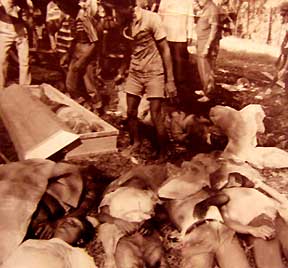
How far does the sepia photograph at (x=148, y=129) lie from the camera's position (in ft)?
5.65

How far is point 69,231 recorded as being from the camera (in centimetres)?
168

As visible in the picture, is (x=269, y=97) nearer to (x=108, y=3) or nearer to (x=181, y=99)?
(x=181, y=99)

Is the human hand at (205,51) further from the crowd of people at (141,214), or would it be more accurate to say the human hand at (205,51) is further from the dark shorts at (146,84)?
the crowd of people at (141,214)

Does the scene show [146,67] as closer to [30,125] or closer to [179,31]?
[179,31]

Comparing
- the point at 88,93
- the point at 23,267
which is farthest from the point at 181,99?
the point at 23,267

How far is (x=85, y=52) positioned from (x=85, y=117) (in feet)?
0.76

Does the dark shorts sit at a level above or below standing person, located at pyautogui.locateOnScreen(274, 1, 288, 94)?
below

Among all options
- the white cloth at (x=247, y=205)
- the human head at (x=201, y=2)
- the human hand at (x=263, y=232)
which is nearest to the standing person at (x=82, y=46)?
the human head at (x=201, y=2)

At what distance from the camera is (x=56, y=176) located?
5.77 ft

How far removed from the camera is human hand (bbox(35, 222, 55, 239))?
5.48ft

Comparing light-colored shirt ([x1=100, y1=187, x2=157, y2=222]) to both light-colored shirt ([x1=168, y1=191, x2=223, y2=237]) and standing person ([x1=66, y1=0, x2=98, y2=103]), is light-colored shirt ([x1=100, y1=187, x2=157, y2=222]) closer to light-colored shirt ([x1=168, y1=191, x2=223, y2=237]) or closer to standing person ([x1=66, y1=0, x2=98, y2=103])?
light-colored shirt ([x1=168, y1=191, x2=223, y2=237])

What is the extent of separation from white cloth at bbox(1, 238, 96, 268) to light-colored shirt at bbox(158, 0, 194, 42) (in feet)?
2.60

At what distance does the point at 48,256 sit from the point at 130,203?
1.05 feet

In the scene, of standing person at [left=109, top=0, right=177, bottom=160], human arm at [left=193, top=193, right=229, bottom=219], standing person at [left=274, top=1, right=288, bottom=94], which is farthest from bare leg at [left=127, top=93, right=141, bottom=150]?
standing person at [left=274, top=1, right=288, bottom=94]
